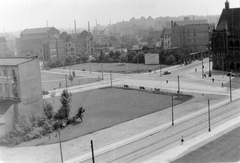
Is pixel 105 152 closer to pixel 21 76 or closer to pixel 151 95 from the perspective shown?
pixel 21 76

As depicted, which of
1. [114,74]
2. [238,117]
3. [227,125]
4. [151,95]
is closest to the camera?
[227,125]

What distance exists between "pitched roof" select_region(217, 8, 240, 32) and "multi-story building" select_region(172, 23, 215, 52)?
30.3m

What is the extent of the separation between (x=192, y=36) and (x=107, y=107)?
71.4m

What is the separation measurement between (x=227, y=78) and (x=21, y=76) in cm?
4350

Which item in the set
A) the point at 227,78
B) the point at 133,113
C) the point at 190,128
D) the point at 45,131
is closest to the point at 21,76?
the point at 45,131

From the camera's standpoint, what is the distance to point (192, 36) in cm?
11188

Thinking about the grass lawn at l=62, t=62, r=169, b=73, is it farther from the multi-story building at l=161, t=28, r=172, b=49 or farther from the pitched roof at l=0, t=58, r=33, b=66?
the pitched roof at l=0, t=58, r=33, b=66

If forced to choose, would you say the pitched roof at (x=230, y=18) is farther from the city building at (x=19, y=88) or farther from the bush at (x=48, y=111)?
the city building at (x=19, y=88)

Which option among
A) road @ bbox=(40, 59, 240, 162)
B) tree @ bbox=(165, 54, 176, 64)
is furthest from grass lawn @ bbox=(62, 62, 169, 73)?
road @ bbox=(40, 59, 240, 162)

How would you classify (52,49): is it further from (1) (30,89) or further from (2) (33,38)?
(1) (30,89)

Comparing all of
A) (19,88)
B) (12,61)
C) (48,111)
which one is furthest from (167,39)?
(19,88)

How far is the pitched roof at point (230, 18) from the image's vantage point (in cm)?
7658

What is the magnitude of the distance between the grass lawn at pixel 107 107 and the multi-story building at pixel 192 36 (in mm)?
56185

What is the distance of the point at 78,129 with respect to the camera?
38.9m
